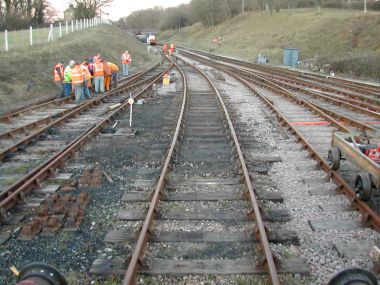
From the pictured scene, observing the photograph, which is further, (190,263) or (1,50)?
(1,50)

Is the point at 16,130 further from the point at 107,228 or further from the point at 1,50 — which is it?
the point at 1,50

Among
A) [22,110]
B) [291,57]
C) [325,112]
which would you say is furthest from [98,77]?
[291,57]

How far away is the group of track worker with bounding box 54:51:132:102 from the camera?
57.1 ft

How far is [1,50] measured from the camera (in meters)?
24.0

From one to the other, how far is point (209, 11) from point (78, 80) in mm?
80774

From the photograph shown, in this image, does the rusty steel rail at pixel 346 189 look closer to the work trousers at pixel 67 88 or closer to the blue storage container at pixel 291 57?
the work trousers at pixel 67 88

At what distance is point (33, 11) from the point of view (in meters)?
A: 60.6

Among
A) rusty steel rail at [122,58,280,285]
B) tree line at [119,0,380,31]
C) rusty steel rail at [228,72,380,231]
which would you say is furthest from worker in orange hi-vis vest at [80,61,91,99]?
tree line at [119,0,380,31]

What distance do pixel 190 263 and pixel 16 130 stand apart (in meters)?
8.04

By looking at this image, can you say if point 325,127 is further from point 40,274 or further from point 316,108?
point 40,274

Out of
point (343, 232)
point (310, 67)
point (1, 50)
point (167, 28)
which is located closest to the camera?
point (343, 232)

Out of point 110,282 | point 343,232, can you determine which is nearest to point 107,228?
point 110,282

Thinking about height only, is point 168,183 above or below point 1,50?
below

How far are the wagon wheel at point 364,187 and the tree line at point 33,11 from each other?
45614 mm
